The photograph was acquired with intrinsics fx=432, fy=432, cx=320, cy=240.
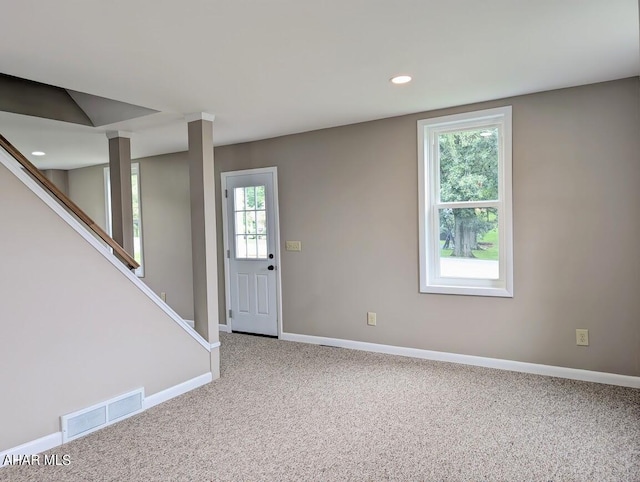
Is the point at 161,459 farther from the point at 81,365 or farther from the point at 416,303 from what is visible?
the point at 416,303

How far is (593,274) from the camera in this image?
11.0 feet

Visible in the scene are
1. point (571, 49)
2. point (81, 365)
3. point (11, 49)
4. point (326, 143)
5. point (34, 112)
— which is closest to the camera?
point (11, 49)

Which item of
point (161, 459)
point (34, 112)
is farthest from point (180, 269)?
point (161, 459)

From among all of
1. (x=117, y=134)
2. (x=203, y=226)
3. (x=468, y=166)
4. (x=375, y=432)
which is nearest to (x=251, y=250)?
(x=203, y=226)

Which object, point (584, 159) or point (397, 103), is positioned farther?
point (397, 103)

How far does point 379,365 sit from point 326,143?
7.62 ft

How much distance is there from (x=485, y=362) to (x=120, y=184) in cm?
389

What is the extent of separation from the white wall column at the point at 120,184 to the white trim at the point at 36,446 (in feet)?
6.93

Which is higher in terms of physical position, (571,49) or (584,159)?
(571,49)

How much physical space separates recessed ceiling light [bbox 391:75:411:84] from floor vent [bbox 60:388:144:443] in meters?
2.87

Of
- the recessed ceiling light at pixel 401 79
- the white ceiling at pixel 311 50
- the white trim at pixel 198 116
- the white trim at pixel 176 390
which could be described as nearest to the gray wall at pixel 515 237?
the white ceiling at pixel 311 50

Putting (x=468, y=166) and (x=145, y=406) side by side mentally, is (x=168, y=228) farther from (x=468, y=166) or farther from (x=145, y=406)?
(x=468, y=166)

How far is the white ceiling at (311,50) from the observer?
2.04 meters

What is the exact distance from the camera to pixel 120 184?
4.38m
